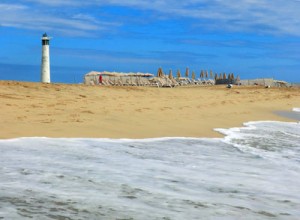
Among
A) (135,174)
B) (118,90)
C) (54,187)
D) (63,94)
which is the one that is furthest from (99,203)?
(118,90)

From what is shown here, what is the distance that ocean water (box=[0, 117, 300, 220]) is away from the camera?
3.29 m

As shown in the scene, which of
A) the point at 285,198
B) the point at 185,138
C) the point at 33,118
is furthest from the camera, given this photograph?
the point at 33,118

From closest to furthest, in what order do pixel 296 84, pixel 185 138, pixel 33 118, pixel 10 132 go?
pixel 10 132 → pixel 185 138 → pixel 33 118 → pixel 296 84

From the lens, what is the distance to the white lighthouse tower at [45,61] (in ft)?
107

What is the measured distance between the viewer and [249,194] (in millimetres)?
4020

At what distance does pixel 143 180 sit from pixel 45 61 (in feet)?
99.9

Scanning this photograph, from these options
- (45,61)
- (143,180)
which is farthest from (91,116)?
(45,61)

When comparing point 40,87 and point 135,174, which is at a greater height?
point 40,87

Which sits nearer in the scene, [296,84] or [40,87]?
[40,87]

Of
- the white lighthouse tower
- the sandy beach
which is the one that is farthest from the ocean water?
the white lighthouse tower

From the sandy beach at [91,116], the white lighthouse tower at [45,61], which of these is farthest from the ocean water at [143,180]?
the white lighthouse tower at [45,61]

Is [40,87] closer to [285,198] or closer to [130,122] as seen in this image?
[130,122]

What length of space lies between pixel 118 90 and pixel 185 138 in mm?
8133

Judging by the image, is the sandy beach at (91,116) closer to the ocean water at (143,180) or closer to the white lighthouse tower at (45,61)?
the ocean water at (143,180)
